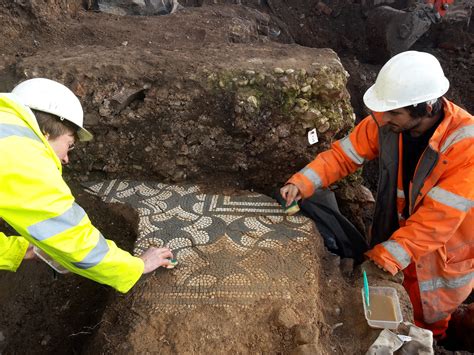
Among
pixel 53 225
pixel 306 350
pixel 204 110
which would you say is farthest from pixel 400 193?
pixel 53 225

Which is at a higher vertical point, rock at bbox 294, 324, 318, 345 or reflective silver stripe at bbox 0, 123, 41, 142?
reflective silver stripe at bbox 0, 123, 41, 142

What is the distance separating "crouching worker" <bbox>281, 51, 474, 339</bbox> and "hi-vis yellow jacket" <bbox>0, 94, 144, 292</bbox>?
153 centimetres

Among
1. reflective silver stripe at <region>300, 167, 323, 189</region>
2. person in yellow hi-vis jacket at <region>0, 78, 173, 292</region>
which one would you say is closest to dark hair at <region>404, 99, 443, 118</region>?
reflective silver stripe at <region>300, 167, 323, 189</region>

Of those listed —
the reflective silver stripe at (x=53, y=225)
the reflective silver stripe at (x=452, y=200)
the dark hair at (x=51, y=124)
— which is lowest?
the reflective silver stripe at (x=452, y=200)

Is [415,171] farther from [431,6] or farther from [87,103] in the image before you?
[431,6]

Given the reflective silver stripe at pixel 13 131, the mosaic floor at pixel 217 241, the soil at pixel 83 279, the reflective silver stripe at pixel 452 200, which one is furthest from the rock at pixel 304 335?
the reflective silver stripe at pixel 13 131

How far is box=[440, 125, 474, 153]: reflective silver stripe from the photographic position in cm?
254

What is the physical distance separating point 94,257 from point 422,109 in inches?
81.0

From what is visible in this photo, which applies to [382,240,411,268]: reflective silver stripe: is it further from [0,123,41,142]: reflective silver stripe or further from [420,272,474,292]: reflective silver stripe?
[0,123,41,142]: reflective silver stripe

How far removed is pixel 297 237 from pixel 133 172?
1.55m

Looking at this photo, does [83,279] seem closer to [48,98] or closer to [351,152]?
[48,98]

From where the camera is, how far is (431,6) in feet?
23.5

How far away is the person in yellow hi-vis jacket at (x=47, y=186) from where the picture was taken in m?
1.75

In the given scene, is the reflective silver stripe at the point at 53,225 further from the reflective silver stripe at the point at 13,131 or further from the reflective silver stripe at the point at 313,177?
the reflective silver stripe at the point at 313,177
